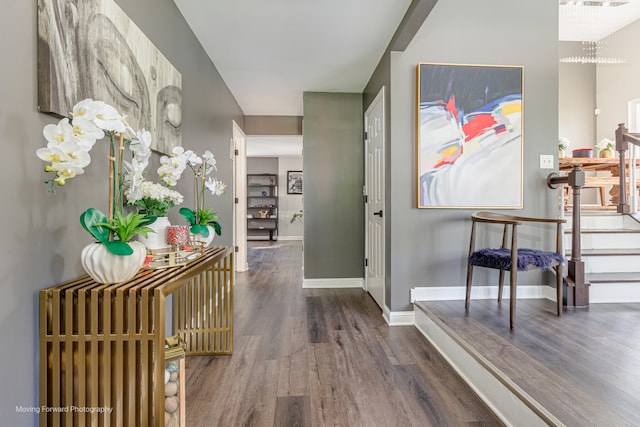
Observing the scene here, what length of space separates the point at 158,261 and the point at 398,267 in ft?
6.13

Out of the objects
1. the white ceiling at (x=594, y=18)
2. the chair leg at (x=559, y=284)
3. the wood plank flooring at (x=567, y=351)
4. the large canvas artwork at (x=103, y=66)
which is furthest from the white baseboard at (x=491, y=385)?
the white ceiling at (x=594, y=18)

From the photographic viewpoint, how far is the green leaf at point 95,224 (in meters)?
0.98

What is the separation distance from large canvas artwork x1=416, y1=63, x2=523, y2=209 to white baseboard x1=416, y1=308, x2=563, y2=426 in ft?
3.54

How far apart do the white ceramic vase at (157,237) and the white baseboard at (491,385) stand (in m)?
1.70

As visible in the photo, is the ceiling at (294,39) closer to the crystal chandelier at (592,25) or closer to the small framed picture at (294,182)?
the crystal chandelier at (592,25)

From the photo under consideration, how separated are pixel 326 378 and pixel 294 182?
24.0 ft

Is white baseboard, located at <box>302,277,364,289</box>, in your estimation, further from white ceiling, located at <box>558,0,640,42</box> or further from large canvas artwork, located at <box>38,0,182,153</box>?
white ceiling, located at <box>558,0,640,42</box>

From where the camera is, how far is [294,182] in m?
8.84

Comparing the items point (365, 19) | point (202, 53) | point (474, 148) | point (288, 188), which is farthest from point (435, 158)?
point (288, 188)

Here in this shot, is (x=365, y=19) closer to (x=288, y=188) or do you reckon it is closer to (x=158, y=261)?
(x=158, y=261)

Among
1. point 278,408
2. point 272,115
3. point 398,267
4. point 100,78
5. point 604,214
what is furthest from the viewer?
point 272,115

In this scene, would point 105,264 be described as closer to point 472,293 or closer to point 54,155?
point 54,155

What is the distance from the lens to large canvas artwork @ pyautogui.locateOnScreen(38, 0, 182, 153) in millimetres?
1032

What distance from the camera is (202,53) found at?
8.86 ft
